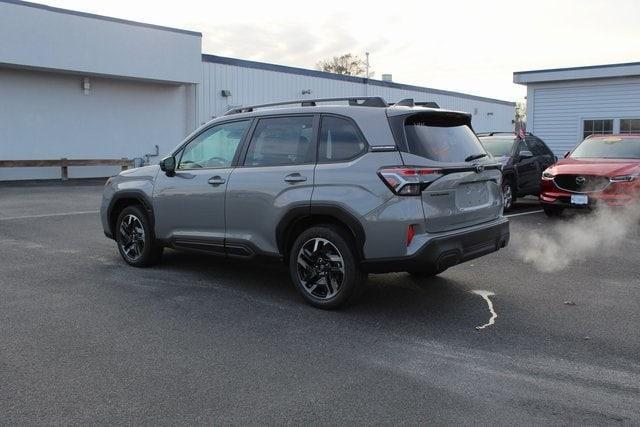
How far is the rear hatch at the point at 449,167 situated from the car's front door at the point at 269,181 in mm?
912

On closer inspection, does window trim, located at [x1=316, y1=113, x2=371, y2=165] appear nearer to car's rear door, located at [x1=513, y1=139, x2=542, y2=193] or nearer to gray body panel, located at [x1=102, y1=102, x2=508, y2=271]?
gray body panel, located at [x1=102, y1=102, x2=508, y2=271]

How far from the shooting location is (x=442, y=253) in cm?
509

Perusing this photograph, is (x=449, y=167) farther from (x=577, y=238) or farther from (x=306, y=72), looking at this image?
(x=306, y=72)

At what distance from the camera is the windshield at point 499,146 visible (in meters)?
13.1

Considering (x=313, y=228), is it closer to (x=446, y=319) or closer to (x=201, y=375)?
(x=446, y=319)

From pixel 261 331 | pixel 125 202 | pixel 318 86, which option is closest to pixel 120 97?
pixel 318 86

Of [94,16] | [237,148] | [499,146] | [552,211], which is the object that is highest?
[94,16]

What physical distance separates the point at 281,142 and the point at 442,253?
1917 mm

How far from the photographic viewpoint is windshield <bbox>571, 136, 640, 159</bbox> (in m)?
11.6

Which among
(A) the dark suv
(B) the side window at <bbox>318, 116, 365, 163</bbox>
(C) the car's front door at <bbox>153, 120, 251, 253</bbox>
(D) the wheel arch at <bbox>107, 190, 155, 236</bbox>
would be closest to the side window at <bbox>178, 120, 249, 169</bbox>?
(C) the car's front door at <bbox>153, 120, 251, 253</bbox>

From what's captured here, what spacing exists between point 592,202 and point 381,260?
683cm

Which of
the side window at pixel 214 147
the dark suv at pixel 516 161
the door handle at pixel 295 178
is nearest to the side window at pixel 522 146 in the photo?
the dark suv at pixel 516 161

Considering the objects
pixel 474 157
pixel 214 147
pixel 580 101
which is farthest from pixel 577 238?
pixel 580 101

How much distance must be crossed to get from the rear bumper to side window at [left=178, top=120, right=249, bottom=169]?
80.1 inches
